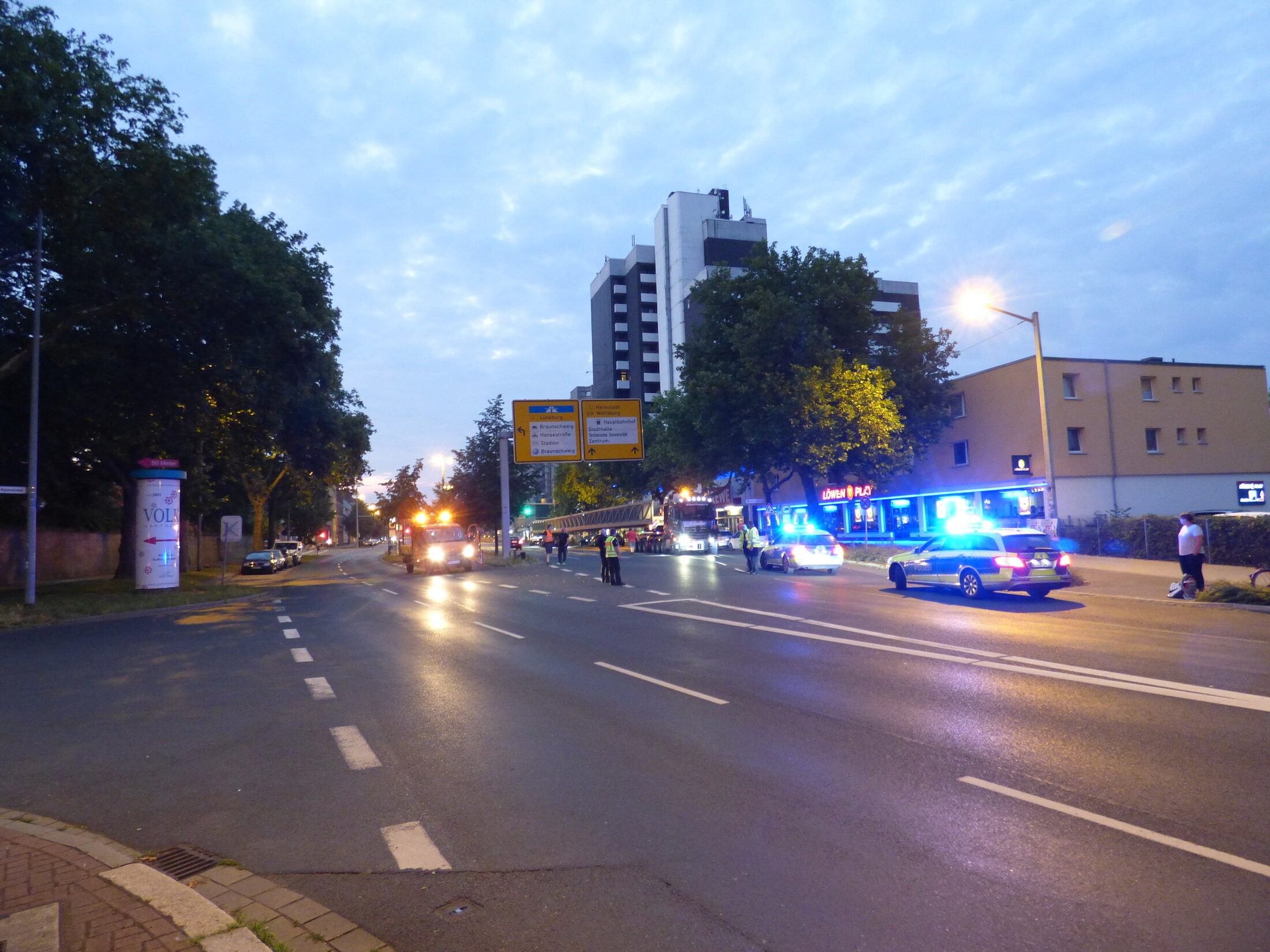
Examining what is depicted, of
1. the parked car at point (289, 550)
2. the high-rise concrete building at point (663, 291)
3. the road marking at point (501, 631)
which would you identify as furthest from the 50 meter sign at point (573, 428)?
the high-rise concrete building at point (663, 291)

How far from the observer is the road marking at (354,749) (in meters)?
6.85

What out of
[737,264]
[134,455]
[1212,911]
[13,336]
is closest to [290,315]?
[13,336]

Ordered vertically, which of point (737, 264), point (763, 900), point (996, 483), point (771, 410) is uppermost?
point (737, 264)

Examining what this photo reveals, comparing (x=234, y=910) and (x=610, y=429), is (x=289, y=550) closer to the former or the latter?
(x=610, y=429)

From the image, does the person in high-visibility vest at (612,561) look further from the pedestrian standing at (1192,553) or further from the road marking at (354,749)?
the road marking at (354,749)

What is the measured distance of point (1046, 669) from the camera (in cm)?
1002

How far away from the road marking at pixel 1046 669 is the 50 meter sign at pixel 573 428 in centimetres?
2143

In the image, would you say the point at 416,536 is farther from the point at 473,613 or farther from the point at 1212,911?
the point at 1212,911

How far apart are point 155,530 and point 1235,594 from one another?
87.4 ft

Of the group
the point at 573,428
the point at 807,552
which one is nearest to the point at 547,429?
the point at 573,428

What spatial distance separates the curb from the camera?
12.5 feet

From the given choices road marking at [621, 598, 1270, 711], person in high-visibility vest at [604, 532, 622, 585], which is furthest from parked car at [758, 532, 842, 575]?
road marking at [621, 598, 1270, 711]

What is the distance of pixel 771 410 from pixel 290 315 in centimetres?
2316

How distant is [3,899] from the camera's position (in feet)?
13.8
